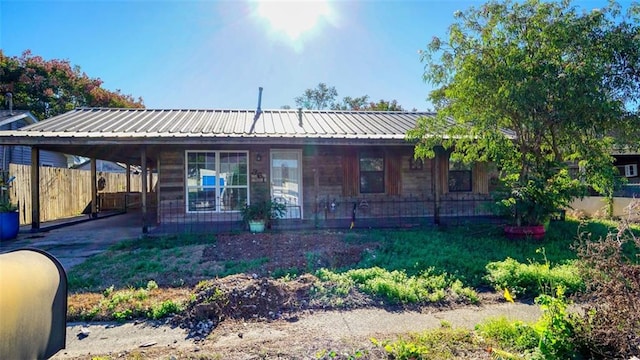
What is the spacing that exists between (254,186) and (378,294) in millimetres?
6430

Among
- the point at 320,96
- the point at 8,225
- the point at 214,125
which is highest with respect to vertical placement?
the point at 320,96

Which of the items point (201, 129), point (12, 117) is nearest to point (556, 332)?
point (201, 129)

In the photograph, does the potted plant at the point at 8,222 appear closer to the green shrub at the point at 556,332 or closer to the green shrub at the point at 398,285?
the green shrub at the point at 398,285

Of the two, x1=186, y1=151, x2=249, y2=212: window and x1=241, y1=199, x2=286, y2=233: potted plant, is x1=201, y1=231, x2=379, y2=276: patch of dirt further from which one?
x1=186, y1=151, x2=249, y2=212: window

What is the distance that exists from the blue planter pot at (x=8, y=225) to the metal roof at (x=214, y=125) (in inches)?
73.6

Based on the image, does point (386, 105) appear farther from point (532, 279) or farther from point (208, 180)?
point (532, 279)

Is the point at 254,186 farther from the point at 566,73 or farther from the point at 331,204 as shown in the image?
the point at 566,73

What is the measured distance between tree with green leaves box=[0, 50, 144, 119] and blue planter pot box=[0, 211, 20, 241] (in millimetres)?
21061

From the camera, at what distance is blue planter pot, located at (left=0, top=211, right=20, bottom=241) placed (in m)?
7.89

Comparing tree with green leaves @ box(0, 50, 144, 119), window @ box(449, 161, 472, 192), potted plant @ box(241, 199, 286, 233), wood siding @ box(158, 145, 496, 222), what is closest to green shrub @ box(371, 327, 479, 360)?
potted plant @ box(241, 199, 286, 233)

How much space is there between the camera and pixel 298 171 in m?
10.5

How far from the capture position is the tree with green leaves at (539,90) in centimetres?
623

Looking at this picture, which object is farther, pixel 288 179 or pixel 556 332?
pixel 288 179

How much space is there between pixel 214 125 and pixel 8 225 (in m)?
5.35
